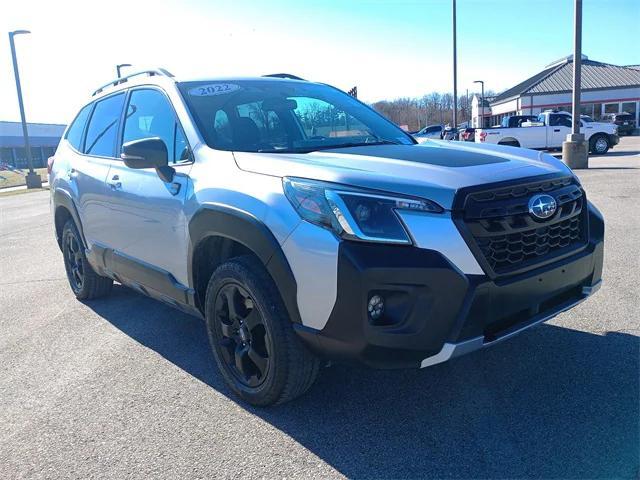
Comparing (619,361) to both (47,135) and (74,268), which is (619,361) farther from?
(47,135)

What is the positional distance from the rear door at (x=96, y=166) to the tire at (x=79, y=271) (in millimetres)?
465

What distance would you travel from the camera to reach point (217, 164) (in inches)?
125

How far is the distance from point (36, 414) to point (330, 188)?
2.20 meters

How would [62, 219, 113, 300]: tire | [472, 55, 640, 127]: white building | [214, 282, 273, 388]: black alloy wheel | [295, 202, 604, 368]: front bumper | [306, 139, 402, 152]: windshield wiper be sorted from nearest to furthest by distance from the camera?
1. [295, 202, 604, 368]: front bumper
2. [214, 282, 273, 388]: black alloy wheel
3. [306, 139, 402, 152]: windshield wiper
4. [62, 219, 113, 300]: tire
5. [472, 55, 640, 127]: white building

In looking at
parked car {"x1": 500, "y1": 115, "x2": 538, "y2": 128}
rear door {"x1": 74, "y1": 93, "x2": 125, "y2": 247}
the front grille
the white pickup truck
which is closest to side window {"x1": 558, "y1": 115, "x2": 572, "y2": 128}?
the white pickup truck

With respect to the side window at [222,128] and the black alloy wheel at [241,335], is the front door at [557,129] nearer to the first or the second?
the side window at [222,128]

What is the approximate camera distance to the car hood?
2.55m

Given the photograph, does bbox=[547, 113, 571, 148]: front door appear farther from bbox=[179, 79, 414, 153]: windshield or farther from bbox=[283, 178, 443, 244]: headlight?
bbox=[283, 178, 443, 244]: headlight

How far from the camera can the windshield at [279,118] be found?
352cm

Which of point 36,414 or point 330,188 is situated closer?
point 330,188

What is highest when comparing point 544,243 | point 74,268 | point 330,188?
point 330,188

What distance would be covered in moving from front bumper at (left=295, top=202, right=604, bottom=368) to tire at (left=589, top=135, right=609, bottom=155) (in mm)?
23192

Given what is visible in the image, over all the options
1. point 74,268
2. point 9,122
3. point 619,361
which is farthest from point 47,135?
point 619,361

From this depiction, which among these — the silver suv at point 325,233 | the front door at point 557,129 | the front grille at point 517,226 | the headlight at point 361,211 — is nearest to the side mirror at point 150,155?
the silver suv at point 325,233
